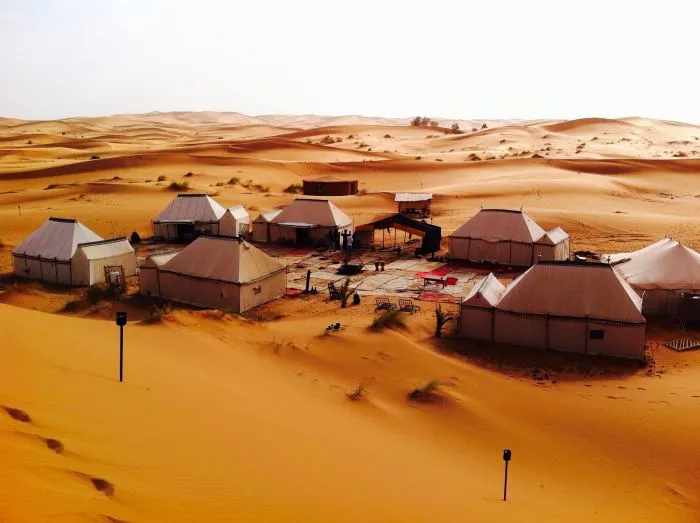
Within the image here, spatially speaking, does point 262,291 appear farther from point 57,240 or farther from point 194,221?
point 194,221

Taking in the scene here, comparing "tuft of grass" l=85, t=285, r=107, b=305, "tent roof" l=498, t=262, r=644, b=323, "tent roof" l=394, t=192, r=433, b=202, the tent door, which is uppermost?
"tent roof" l=394, t=192, r=433, b=202

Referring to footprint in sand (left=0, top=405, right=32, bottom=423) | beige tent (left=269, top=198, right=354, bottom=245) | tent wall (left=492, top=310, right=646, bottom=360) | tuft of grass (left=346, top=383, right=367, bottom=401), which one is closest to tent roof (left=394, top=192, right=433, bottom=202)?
beige tent (left=269, top=198, right=354, bottom=245)

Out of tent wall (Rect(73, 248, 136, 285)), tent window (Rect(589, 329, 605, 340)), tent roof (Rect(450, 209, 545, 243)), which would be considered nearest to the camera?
tent window (Rect(589, 329, 605, 340))

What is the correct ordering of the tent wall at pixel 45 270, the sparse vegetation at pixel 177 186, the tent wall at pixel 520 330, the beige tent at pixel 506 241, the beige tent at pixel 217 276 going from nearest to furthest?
the tent wall at pixel 520 330 → the beige tent at pixel 217 276 → the tent wall at pixel 45 270 → the beige tent at pixel 506 241 → the sparse vegetation at pixel 177 186

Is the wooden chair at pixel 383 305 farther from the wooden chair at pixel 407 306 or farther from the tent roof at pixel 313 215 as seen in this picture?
the tent roof at pixel 313 215

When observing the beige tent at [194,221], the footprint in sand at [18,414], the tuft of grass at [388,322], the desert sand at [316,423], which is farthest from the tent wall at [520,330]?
the beige tent at [194,221]

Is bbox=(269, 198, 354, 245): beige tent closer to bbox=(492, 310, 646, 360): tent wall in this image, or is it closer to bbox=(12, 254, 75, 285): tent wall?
bbox=(12, 254, 75, 285): tent wall

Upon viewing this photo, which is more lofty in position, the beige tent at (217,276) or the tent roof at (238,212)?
the tent roof at (238,212)
